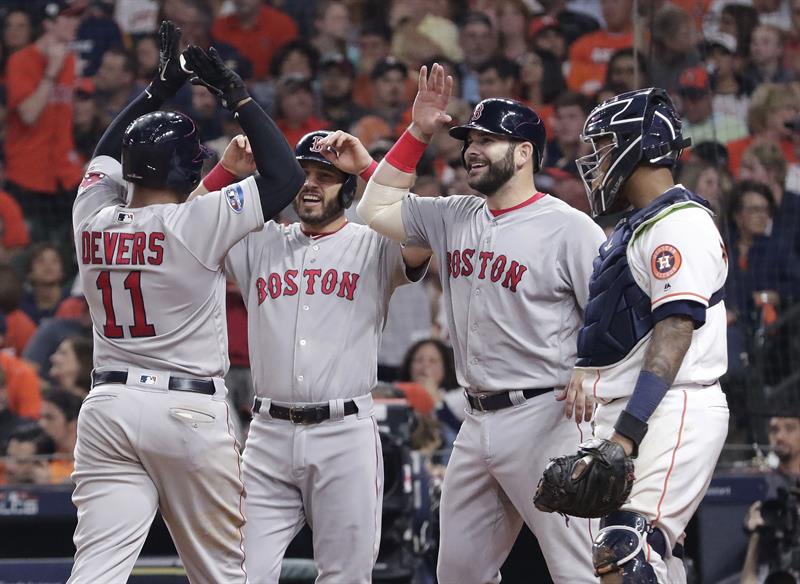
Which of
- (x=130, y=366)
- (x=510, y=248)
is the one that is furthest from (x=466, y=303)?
(x=130, y=366)

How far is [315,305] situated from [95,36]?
5991 millimetres

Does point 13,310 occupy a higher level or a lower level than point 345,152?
lower

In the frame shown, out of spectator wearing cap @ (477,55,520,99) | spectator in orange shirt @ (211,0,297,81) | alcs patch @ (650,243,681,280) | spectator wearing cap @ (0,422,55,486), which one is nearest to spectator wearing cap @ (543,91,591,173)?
spectator wearing cap @ (477,55,520,99)

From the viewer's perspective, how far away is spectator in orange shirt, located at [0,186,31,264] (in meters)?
8.81

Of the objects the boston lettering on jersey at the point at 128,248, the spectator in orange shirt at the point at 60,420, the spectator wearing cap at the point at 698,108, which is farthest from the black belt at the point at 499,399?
the spectator wearing cap at the point at 698,108

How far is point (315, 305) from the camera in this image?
461 centimetres

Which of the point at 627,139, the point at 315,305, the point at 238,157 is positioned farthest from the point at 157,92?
the point at 627,139

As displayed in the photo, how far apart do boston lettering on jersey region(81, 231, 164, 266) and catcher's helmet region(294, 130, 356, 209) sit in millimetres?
829

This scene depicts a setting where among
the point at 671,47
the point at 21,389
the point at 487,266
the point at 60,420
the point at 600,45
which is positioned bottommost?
the point at 60,420

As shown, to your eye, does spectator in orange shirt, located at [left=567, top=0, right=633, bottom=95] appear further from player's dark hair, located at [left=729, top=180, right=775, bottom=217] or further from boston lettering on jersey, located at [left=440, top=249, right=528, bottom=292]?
boston lettering on jersey, located at [left=440, top=249, right=528, bottom=292]

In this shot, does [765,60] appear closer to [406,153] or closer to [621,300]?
[406,153]

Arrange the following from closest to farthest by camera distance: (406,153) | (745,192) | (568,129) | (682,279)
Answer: (682,279)
(406,153)
(745,192)
(568,129)

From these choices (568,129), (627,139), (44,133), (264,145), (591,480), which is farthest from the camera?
(44,133)

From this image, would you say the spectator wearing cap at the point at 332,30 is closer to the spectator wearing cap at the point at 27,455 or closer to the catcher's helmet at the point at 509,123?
the spectator wearing cap at the point at 27,455
